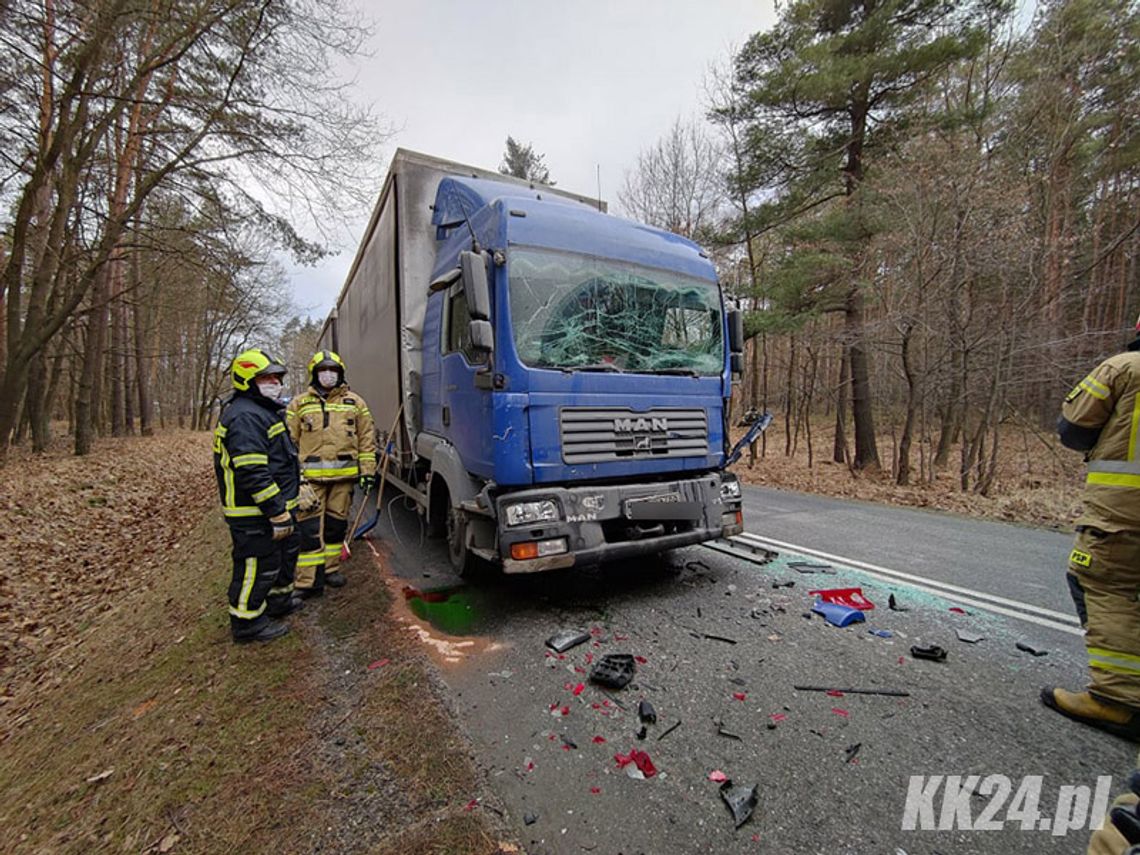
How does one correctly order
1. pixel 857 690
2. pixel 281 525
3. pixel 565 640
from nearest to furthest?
pixel 857 690, pixel 565 640, pixel 281 525

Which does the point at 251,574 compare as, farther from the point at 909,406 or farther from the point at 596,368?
the point at 909,406

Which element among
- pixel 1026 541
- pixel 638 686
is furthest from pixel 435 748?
pixel 1026 541

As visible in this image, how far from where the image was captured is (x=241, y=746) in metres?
2.21

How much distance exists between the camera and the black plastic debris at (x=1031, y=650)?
9.09 feet

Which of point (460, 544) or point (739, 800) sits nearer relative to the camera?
point (739, 800)

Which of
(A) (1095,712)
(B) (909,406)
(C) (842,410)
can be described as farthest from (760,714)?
(C) (842,410)

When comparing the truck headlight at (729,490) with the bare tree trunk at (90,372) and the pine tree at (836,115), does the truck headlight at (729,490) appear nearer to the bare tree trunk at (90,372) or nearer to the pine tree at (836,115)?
the pine tree at (836,115)

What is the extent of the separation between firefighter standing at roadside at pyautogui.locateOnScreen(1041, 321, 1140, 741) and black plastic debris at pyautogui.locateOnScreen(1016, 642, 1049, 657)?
0.54 metres

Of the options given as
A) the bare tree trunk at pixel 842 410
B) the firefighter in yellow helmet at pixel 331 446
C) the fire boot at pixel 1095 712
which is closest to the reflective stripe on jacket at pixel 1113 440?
the fire boot at pixel 1095 712

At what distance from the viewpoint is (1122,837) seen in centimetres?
122

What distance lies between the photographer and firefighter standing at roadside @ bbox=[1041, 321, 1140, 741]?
2129 mm

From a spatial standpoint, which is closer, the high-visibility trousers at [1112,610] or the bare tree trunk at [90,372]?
the high-visibility trousers at [1112,610]

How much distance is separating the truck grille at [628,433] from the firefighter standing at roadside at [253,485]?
198cm

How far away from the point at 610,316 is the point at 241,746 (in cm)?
329
